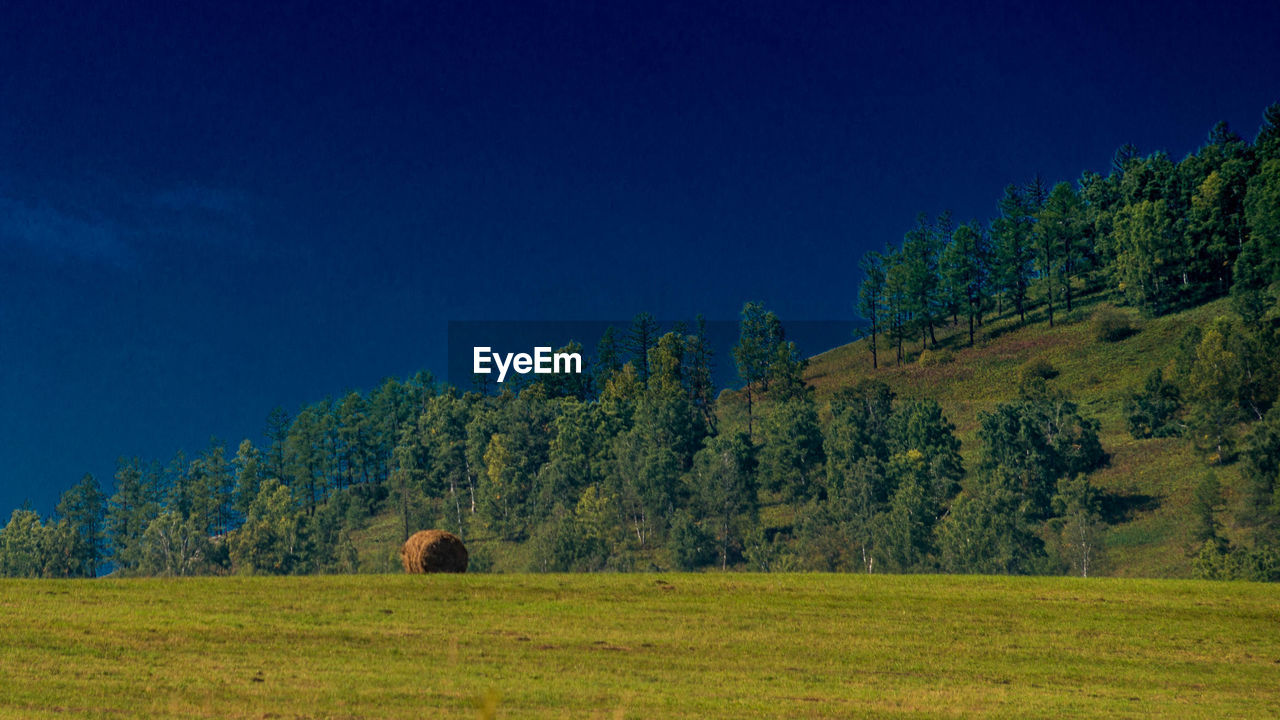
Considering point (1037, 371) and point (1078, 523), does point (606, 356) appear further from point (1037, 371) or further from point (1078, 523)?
point (1078, 523)

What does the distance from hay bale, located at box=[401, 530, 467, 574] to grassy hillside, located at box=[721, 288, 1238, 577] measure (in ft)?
175

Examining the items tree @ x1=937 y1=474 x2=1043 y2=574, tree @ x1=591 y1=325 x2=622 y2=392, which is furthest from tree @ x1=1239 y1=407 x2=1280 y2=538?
tree @ x1=591 y1=325 x2=622 y2=392

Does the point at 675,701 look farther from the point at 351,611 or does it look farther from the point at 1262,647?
the point at 1262,647

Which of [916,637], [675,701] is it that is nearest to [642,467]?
[916,637]

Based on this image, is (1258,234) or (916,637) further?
(1258,234)

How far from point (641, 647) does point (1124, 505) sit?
2665 inches

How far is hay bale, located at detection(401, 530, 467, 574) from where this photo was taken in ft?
112

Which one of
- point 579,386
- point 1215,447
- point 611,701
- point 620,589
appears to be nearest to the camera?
point 611,701

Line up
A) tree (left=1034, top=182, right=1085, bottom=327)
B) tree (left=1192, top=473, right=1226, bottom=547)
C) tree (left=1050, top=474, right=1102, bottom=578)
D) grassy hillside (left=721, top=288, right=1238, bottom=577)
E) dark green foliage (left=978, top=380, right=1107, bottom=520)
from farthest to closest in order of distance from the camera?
tree (left=1034, top=182, right=1085, bottom=327)
dark green foliage (left=978, top=380, right=1107, bottom=520)
grassy hillside (left=721, top=288, right=1238, bottom=577)
tree (left=1050, top=474, right=1102, bottom=578)
tree (left=1192, top=473, right=1226, bottom=547)

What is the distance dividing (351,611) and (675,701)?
11079mm

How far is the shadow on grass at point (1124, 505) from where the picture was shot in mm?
78688

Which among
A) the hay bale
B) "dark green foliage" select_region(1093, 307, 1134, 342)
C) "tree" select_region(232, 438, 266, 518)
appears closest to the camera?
the hay bale

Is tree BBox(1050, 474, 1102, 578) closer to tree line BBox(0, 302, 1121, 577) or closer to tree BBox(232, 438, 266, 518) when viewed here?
tree line BBox(0, 302, 1121, 577)

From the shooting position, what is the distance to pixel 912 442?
88.9 m
